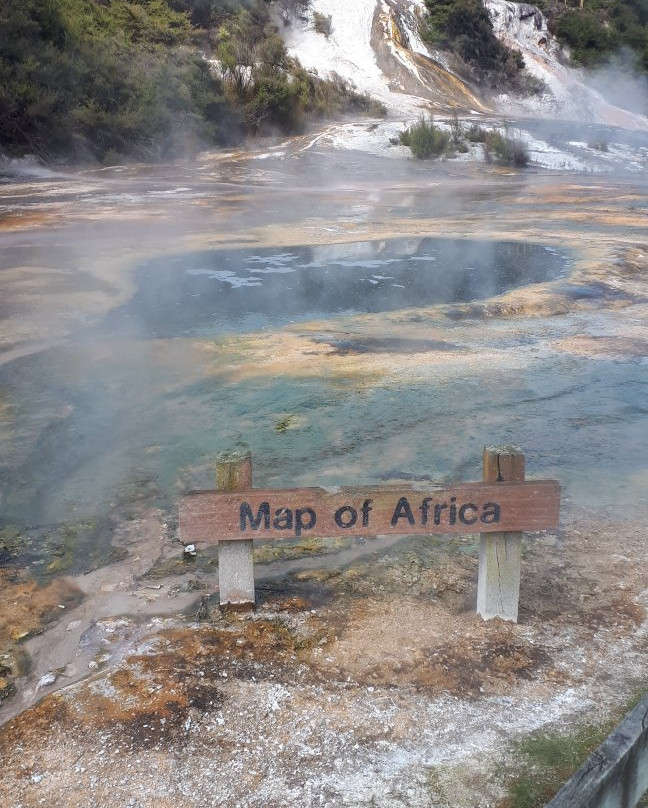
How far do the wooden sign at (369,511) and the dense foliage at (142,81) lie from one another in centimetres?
1933

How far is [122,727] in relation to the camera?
2547mm

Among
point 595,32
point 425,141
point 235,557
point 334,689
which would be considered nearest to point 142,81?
point 425,141

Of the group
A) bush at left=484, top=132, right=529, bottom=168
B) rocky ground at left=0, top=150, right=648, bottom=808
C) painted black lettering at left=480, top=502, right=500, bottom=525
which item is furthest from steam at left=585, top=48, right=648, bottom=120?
painted black lettering at left=480, top=502, right=500, bottom=525

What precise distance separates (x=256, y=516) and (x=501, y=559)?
0.85m

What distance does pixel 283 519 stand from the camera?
118 inches

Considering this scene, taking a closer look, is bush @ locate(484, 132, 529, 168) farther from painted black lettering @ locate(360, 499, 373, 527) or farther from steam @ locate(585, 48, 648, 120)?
painted black lettering @ locate(360, 499, 373, 527)

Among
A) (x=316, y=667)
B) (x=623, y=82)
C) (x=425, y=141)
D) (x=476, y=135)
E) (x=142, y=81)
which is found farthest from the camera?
(x=623, y=82)

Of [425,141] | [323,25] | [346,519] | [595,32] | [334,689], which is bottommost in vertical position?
[334,689]

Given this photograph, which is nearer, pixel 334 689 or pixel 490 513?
pixel 334 689

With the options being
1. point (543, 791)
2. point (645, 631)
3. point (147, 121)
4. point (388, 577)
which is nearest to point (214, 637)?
point (388, 577)

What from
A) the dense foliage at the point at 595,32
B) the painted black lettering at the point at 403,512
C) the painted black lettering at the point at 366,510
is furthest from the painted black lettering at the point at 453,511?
the dense foliage at the point at 595,32

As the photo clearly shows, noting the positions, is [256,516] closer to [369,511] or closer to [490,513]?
[369,511]

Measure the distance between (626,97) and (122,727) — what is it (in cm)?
4198

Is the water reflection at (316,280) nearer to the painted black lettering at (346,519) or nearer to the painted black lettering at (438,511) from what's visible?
the painted black lettering at (346,519)
